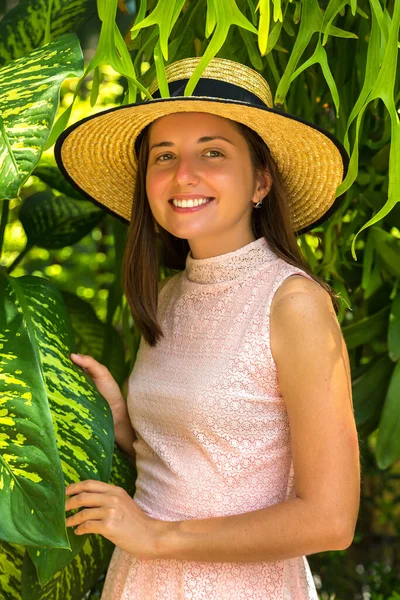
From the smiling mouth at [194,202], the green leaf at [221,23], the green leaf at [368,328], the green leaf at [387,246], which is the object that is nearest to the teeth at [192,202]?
the smiling mouth at [194,202]

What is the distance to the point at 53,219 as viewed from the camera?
1.91 m

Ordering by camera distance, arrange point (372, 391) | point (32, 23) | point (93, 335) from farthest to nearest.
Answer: point (93, 335) < point (372, 391) < point (32, 23)

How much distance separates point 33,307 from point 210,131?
353mm

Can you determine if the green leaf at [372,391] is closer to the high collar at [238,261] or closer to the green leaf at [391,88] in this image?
the high collar at [238,261]

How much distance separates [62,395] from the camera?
132cm

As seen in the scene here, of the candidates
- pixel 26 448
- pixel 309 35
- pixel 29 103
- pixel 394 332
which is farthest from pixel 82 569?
pixel 309 35

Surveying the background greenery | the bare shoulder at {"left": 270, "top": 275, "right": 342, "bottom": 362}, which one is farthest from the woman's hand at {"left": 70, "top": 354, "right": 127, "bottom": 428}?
the bare shoulder at {"left": 270, "top": 275, "right": 342, "bottom": 362}

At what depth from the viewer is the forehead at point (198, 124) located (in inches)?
53.1

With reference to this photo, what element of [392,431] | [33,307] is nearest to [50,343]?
[33,307]

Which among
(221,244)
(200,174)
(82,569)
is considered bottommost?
(82,569)

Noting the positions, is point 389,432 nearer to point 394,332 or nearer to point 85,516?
point 394,332

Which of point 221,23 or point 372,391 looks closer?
point 221,23

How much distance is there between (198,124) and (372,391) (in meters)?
0.69

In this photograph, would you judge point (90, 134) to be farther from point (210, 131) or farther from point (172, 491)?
point (172, 491)
